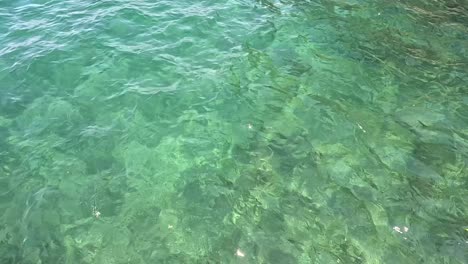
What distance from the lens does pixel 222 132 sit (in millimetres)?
12969

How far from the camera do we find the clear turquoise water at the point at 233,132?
32.0 ft

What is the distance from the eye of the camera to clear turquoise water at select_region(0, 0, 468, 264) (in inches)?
384

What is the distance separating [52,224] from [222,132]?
617 cm

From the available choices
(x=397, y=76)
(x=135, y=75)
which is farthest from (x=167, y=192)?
(x=397, y=76)

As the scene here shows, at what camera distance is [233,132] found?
12922 millimetres

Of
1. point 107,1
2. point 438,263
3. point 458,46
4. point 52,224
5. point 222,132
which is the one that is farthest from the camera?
point 107,1

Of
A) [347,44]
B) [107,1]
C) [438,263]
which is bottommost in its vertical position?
[438,263]

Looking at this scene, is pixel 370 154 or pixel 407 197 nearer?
pixel 407 197

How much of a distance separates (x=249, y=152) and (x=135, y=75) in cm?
654

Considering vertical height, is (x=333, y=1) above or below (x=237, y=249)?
above

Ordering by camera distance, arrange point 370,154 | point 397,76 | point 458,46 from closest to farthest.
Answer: point 370,154, point 397,76, point 458,46

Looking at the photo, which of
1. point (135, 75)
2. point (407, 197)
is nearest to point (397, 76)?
point (407, 197)

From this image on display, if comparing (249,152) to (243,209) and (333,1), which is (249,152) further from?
(333,1)

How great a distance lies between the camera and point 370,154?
1178 centimetres
